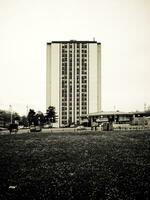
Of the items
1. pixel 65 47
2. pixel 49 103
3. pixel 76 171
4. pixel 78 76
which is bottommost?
pixel 76 171

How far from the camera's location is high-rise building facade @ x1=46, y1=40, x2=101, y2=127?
597ft

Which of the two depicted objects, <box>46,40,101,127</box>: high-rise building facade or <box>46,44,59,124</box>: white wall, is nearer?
<box>46,44,59,124</box>: white wall

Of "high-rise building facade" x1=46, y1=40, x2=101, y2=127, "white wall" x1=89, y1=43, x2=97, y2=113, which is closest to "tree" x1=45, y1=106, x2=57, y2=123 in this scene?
"high-rise building facade" x1=46, y1=40, x2=101, y2=127

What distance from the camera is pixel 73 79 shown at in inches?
7357

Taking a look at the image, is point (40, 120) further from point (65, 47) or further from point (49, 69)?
point (65, 47)

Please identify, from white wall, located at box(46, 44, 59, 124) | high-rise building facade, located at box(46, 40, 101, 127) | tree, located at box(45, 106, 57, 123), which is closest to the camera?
tree, located at box(45, 106, 57, 123)

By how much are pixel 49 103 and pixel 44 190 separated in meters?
172

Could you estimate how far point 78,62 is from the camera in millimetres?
188000

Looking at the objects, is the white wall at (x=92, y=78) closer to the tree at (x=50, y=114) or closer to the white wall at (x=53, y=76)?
the white wall at (x=53, y=76)

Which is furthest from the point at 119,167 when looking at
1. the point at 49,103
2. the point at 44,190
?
the point at 49,103

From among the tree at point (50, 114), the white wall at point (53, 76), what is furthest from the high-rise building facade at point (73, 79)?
the tree at point (50, 114)

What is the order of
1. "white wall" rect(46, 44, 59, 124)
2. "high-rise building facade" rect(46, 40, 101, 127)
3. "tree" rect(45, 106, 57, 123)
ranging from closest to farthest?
"tree" rect(45, 106, 57, 123), "white wall" rect(46, 44, 59, 124), "high-rise building facade" rect(46, 40, 101, 127)

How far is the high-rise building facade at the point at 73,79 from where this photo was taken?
597 ft

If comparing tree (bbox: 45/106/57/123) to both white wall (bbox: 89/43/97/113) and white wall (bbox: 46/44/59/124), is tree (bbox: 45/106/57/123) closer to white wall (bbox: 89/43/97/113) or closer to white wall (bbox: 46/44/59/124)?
white wall (bbox: 46/44/59/124)
